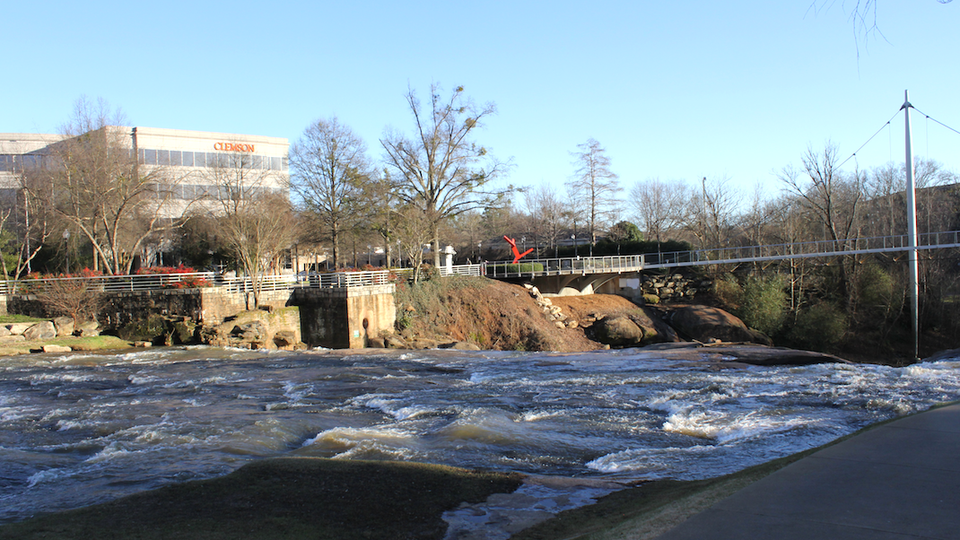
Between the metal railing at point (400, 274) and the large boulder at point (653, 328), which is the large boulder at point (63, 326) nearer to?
the metal railing at point (400, 274)

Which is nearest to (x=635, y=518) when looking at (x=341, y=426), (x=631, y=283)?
(x=341, y=426)

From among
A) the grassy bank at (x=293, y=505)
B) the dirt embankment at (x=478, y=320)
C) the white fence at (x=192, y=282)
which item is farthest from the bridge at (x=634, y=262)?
the grassy bank at (x=293, y=505)

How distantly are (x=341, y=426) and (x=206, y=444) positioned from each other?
2.11 meters

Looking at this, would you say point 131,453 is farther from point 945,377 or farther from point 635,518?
point 945,377

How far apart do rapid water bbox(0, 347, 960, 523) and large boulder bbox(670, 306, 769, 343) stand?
1715 cm

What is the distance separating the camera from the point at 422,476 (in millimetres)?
6941

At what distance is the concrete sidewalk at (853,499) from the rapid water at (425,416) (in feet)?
4.84

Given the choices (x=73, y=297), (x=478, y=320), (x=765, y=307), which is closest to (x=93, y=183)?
(x=73, y=297)

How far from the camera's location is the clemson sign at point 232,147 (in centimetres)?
5659

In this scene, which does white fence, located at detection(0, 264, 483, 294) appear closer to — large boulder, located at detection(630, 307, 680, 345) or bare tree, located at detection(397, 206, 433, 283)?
bare tree, located at detection(397, 206, 433, 283)

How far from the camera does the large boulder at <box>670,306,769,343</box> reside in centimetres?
3347

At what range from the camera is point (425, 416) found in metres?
11.1

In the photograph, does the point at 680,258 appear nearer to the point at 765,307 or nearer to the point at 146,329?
the point at 765,307

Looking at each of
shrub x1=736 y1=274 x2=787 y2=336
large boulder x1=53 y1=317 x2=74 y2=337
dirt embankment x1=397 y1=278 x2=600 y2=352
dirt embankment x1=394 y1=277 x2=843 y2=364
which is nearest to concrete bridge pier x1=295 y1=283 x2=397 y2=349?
dirt embankment x1=394 y1=277 x2=843 y2=364
